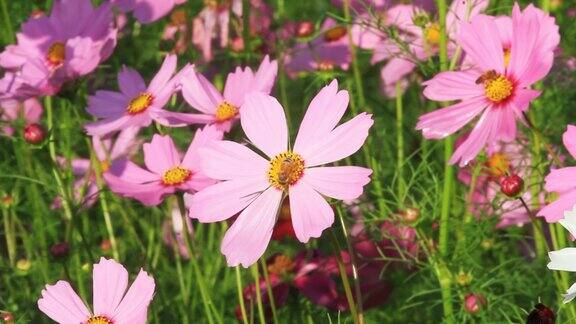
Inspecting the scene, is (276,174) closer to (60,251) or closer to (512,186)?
(512,186)

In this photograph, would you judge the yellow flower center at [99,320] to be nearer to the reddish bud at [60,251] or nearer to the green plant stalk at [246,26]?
the reddish bud at [60,251]

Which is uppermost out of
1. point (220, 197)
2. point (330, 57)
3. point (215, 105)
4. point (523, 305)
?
point (330, 57)

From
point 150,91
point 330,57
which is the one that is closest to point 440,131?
point 150,91

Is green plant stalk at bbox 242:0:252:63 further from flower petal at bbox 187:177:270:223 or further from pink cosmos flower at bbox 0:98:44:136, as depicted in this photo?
flower petal at bbox 187:177:270:223

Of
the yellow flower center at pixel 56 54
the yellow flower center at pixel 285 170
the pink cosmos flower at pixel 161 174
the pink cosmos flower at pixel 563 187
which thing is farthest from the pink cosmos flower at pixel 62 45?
the pink cosmos flower at pixel 563 187

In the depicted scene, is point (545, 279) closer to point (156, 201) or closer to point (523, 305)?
point (523, 305)

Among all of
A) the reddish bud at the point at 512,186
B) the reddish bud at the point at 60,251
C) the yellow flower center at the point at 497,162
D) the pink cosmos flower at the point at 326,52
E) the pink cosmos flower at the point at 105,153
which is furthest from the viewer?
the pink cosmos flower at the point at 105,153
